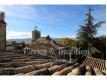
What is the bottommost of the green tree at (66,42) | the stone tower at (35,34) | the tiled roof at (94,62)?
the tiled roof at (94,62)

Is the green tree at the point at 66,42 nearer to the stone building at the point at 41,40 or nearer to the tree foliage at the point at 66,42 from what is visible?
the tree foliage at the point at 66,42

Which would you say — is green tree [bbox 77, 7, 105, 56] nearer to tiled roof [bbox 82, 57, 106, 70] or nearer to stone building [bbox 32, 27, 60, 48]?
tiled roof [bbox 82, 57, 106, 70]

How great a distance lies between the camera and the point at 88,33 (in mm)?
7812

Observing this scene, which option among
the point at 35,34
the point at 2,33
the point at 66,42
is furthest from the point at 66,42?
the point at 2,33

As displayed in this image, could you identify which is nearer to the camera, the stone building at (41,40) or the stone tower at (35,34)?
the stone tower at (35,34)

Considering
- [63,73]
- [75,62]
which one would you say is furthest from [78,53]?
[63,73]

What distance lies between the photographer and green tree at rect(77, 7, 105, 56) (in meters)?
7.62

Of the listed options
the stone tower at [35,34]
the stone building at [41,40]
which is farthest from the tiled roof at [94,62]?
the stone tower at [35,34]

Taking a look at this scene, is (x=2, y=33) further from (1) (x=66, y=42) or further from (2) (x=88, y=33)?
(2) (x=88, y=33)

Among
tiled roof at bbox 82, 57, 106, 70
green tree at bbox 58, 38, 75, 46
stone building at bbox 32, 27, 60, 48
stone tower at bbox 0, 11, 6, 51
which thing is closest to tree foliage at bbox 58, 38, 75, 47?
green tree at bbox 58, 38, 75, 46

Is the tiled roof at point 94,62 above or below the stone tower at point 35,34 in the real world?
below

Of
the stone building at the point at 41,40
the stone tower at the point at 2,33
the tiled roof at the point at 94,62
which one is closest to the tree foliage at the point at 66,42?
the stone building at the point at 41,40

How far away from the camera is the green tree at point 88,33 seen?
300 inches
